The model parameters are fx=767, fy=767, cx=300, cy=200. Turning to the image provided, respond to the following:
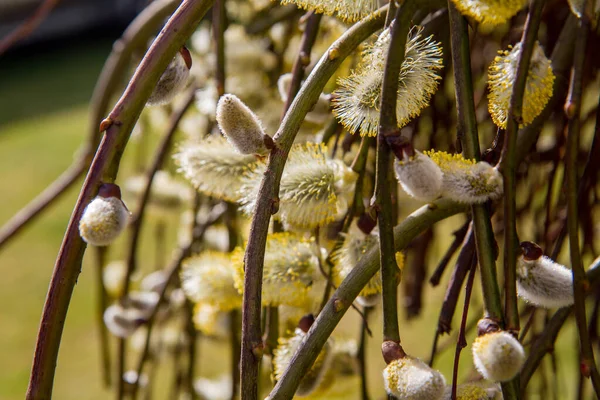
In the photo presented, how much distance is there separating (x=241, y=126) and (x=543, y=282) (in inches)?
6.9

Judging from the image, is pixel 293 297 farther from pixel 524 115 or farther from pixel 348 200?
pixel 524 115

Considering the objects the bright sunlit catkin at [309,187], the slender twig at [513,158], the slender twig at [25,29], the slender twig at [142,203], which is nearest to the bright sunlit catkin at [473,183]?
the slender twig at [513,158]

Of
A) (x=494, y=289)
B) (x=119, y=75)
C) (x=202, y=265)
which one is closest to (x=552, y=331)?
(x=494, y=289)

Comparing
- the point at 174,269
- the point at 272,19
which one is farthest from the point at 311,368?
the point at 272,19

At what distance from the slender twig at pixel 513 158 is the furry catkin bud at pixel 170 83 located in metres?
0.19

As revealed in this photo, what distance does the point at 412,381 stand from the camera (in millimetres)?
351

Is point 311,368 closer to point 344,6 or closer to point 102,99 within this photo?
point 344,6

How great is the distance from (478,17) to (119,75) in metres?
0.61

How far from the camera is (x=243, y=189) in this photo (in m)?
0.48

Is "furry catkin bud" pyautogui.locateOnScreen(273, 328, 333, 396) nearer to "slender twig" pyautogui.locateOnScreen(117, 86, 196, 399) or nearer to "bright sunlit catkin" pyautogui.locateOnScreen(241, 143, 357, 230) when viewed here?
"bright sunlit catkin" pyautogui.locateOnScreen(241, 143, 357, 230)

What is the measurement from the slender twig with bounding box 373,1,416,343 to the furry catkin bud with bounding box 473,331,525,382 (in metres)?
0.05

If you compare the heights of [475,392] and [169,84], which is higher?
[169,84]

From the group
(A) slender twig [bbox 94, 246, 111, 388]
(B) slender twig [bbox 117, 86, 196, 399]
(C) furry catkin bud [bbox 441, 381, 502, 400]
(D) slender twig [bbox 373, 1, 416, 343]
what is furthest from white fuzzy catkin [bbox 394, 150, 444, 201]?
(A) slender twig [bbox 94, 246, 111, 388]

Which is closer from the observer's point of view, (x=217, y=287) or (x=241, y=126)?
(x=241, y=126)
